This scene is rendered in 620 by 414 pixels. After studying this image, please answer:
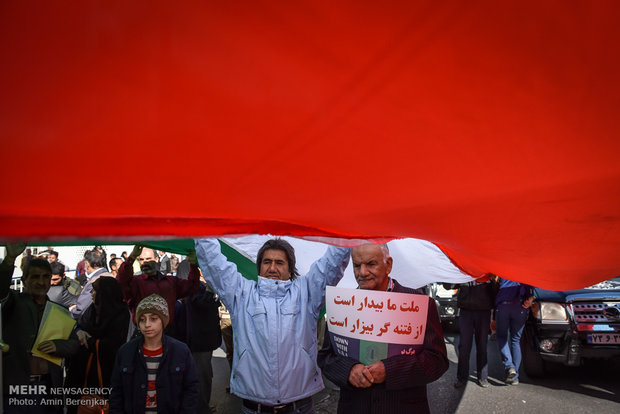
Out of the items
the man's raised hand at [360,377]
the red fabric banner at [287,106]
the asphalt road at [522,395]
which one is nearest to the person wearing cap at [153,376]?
the man's raised hand at [360,377]

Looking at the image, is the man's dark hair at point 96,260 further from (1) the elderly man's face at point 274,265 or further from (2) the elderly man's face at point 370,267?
(2) the elderly man's face at point 370,267

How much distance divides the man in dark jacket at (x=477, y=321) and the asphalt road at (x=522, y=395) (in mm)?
226

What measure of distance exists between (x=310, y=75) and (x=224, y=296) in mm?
2333

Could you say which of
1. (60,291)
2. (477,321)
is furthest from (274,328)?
(477,321)

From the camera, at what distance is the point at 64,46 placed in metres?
0.62

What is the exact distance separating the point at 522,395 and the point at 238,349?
5238 mm

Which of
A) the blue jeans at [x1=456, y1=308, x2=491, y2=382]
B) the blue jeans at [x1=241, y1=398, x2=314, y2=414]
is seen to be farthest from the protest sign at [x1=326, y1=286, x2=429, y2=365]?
the blue jeans at [x1=456, y1=308, x2=491, y2=382]

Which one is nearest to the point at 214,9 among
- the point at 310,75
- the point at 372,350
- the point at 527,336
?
the point at 310,75

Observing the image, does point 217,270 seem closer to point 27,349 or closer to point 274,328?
point 274,328

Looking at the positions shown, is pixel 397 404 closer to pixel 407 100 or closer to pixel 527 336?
pixel 407 100

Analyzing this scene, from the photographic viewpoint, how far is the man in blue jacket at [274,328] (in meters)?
2.64

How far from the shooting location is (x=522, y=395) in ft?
20.4

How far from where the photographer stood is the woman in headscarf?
13.0 feet

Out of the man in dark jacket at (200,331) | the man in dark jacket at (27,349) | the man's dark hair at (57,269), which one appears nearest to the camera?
the man in dark jacket at (27,349)
